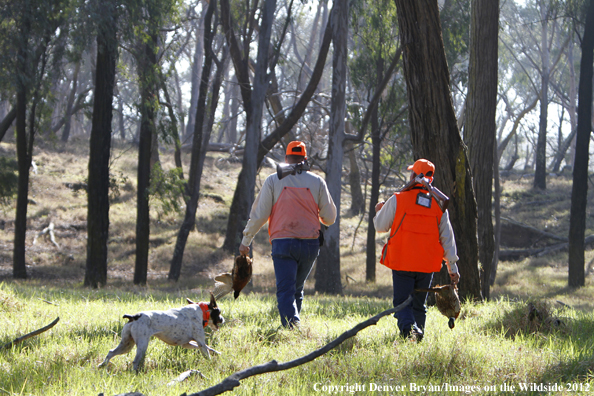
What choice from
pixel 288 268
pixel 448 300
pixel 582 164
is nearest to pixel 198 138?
pixel 582 164

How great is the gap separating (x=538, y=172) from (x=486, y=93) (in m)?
25.4

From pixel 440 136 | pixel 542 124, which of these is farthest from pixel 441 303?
pixel 542 124

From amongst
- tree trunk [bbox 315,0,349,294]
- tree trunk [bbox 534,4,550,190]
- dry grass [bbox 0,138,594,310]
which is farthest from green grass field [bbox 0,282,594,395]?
tree trunk [bbox 534,4,550,190]

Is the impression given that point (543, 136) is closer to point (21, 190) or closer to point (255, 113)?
point (255, 113)

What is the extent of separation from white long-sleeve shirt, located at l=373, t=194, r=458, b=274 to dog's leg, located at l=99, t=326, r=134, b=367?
2226 millimetres

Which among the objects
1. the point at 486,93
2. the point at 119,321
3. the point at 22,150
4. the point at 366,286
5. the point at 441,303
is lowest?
the point at 366,286

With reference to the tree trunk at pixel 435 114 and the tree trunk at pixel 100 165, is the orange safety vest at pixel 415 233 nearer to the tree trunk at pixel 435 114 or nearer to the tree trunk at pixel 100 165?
the tree trunk at pixel 435 114

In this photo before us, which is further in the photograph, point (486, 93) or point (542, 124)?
point (542, 124)

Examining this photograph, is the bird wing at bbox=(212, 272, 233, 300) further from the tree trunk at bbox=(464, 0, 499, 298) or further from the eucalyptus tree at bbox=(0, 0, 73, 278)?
the eucalyptus tree at bbox=(0, 0, 73, 278)

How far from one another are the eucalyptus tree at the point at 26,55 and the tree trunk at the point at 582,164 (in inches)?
558

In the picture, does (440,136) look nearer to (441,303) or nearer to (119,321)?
(441,303)

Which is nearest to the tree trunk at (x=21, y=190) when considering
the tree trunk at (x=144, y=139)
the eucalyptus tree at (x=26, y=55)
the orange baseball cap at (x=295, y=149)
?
the eucalyptus tree at (x=26, y=55)

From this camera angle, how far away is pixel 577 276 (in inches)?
620

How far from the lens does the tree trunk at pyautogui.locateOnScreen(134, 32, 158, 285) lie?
47.6 ft
